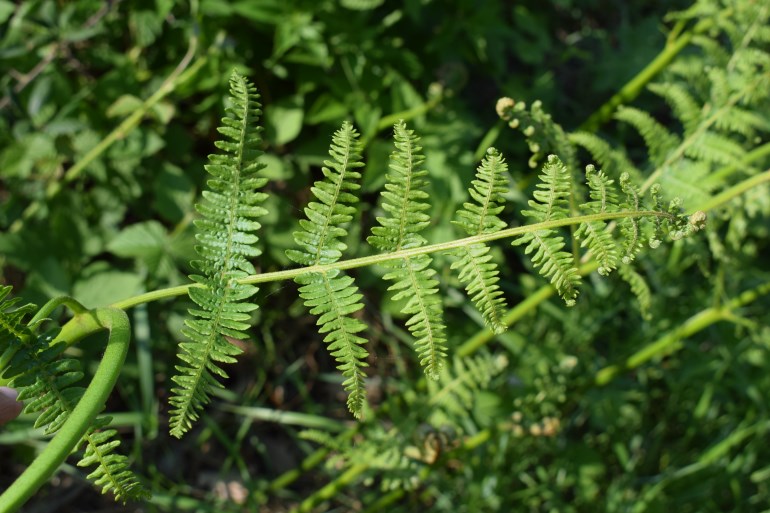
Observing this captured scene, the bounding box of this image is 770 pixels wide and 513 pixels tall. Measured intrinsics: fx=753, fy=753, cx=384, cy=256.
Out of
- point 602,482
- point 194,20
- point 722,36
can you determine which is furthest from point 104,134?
point 722,36

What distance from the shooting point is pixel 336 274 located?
1214 millimetres

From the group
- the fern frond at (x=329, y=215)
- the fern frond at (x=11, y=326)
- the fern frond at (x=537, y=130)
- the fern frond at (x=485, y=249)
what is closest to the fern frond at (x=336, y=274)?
the fern frond at (x=329, y=215)

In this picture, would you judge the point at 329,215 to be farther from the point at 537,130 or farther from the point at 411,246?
the point at 537,130

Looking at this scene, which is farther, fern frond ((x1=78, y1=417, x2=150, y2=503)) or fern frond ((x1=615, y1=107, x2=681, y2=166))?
fern frond ((x1=615, y1=107, x2=681, y2=166))

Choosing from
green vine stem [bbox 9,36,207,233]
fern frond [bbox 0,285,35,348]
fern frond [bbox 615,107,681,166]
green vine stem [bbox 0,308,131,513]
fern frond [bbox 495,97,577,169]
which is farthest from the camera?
green vine stem [bbox 9,36,207,233]

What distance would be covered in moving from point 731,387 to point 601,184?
2.41 meters

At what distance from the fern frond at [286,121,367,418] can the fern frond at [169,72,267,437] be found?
8 cm

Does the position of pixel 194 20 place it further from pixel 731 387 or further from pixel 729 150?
pixel 731 387

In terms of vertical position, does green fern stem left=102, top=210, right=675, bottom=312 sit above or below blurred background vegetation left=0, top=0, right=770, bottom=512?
above

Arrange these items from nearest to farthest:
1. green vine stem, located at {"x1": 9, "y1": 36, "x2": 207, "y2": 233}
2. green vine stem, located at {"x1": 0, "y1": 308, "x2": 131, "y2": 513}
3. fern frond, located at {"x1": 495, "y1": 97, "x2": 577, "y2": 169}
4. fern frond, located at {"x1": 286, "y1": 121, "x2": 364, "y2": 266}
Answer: green vine stem, located at {"x1": 0, "y1": 308, "x2": 131, "y2": 513} → fern frond, located at {"x1": 286, "y1": 121, "x2": 364, "y2": 266} → fern frond, located at {"x1": 495, "y1": 97, "x2": 577, "y2": 169} → green vine stem, located at {"x1": 9, "y1": 36, "x2": 207, "y2": 233}

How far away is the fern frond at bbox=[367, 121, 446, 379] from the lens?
1.20m

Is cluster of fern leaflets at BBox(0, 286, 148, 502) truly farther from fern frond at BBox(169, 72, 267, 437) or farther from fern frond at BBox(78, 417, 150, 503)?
fern frond at BBox(169, 72, 267, 437)

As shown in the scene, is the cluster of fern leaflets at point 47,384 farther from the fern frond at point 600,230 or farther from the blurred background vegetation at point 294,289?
the blurred background vegetation at point 294,289

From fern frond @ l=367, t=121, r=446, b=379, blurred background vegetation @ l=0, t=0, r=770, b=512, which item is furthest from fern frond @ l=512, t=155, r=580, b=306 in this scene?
blurred background vegetation @ l=0, t=0, r=770, b=512
